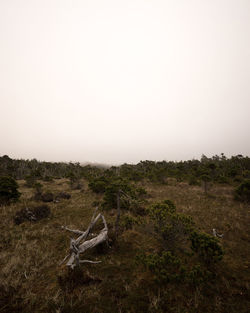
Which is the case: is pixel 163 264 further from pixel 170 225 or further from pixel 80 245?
pixel 80 245

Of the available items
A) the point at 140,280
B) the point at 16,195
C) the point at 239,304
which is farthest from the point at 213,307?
the point at 16,195

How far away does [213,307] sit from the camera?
3.66 m

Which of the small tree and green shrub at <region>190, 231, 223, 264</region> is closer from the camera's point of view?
green shrub at <region>190, 231, 223, 264</region>

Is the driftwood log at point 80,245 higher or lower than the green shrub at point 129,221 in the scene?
lower

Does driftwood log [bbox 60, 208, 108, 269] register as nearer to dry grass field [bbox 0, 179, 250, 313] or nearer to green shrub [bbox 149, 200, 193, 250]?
dry grass field [bbox 0, 179, 250, 313]

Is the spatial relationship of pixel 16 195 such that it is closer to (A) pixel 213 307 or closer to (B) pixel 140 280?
(B) pixel 140 280

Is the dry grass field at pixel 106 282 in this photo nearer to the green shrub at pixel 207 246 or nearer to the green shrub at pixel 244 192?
Answer: the green shrub at pixel 207 246

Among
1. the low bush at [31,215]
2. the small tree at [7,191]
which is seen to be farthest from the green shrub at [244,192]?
the small tree at [7,191]

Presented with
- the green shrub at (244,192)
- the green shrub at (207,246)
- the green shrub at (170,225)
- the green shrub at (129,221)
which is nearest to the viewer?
the green shrub at (207,246)

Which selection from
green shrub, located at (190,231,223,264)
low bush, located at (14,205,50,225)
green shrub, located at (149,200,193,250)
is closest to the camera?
green shrub, located at (190,231,223,264)

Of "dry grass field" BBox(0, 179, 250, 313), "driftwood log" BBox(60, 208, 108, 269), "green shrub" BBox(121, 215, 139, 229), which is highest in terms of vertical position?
"green shrub" BBox(121, 215, 139, 229)

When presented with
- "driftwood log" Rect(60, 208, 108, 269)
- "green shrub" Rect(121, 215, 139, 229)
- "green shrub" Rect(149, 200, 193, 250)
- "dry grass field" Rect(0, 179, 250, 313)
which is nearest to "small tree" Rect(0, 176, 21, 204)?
"dry grass field" Rect(0, 179, 250, 313)

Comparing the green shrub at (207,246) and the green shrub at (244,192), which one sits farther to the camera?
the green shrub at (244,192)

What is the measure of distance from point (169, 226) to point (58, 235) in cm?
711
